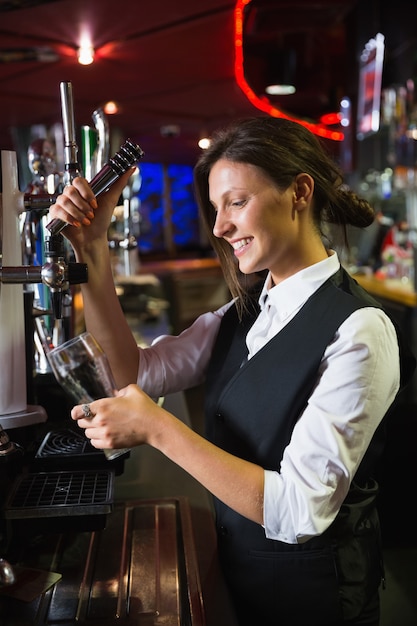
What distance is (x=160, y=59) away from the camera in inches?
171

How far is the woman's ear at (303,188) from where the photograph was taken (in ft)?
3.93

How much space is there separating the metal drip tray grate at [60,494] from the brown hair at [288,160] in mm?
504

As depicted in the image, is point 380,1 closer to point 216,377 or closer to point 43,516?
point 216,377

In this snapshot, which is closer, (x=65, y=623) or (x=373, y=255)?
(x=65, y=623)

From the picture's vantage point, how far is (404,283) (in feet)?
17.1

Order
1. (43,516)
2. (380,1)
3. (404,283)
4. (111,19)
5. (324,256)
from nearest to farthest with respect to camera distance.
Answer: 1. (43,516)
2. (324,256)
3. (111,19)
4. (404,283)
5. (380,1)

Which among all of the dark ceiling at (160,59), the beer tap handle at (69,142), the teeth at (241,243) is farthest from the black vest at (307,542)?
the dark ceiling at (160,59)

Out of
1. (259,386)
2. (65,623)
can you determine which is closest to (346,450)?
(259,386)

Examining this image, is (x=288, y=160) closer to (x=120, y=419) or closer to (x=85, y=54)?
(x=120, y=419)

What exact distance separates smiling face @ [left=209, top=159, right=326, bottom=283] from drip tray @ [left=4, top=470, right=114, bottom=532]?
18.7 inches

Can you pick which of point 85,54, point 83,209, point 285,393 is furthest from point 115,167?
point 85,54

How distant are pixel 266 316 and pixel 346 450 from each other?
0.38 meters

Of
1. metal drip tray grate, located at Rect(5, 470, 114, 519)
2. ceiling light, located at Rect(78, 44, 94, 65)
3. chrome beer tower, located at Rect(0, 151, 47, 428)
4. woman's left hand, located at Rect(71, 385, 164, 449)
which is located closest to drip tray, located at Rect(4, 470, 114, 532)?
metal drip tray grate, located at Rect(5, 470, 114, 519)

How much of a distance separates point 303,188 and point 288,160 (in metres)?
0.06
